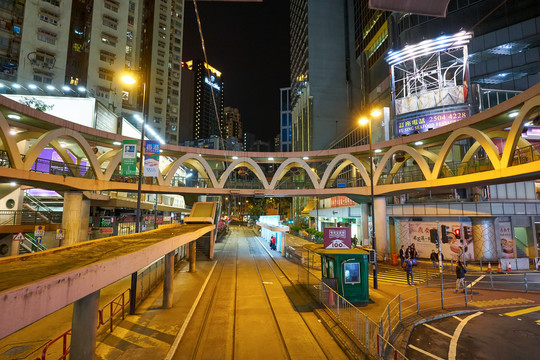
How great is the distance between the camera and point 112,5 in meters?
51.0

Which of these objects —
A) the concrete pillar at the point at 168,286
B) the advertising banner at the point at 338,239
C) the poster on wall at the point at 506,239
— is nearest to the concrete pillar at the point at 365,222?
the poster on wall at the point at 506,239

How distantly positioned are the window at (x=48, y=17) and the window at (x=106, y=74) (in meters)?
8.80

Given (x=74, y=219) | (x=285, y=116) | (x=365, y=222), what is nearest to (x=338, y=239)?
(x=365, y=222)

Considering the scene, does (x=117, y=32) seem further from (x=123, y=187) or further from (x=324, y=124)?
(x=324, y=124)

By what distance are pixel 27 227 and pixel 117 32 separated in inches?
1653

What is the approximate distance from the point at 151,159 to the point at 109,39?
46.8 meters

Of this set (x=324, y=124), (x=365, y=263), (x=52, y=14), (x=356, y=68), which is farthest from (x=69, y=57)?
(x=365, y=263)

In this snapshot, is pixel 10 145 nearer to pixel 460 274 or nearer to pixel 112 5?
pixel 460 274

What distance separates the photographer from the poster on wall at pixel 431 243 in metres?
25.3

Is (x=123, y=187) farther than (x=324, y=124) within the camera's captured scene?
No

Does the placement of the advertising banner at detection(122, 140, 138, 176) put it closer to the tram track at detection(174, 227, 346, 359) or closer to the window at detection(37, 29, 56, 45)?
the tram track at detection(174, 227, 346, 359)

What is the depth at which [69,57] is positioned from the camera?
2317 inches

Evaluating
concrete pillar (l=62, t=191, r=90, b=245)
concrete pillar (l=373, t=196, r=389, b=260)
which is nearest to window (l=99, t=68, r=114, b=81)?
concrete pillar (l=62, t=191, r=90, b=245)

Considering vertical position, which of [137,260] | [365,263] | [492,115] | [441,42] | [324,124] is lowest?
[365,263]
